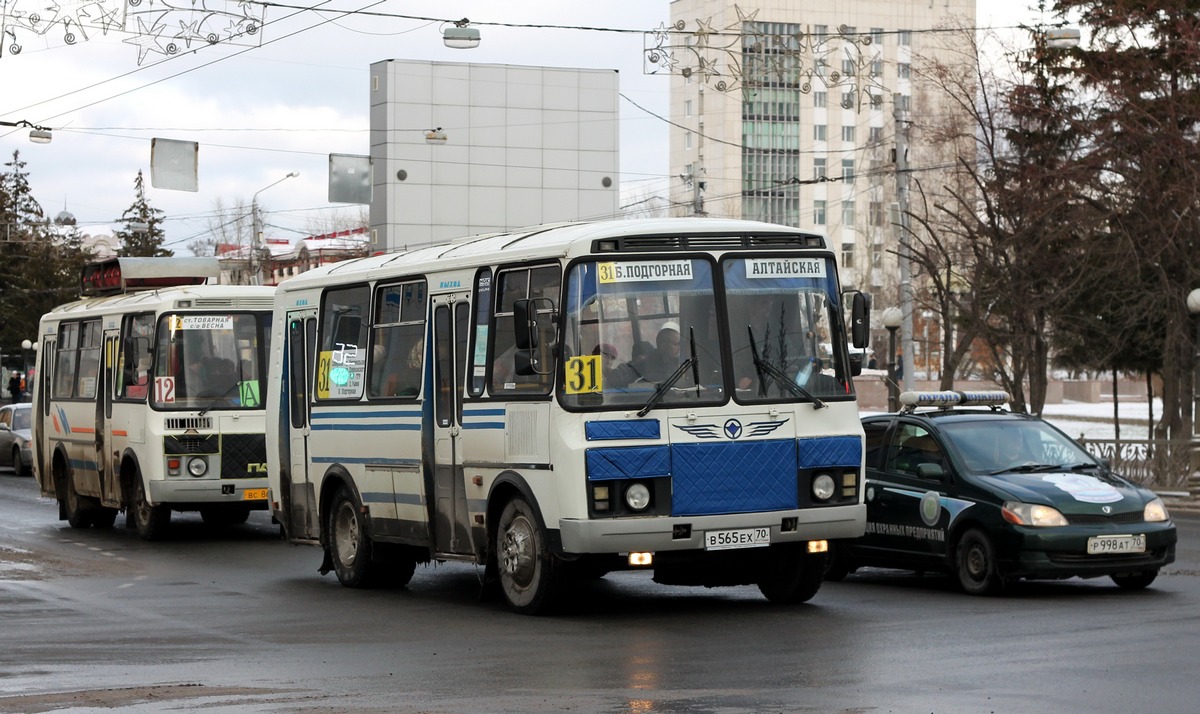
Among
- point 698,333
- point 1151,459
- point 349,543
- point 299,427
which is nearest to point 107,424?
point 299,427

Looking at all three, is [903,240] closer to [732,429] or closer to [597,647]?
[732,429]

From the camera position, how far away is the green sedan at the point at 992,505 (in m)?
14.0

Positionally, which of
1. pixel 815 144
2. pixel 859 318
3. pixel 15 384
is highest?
pixel 815 144

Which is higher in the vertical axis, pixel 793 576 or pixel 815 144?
pixel 815 144

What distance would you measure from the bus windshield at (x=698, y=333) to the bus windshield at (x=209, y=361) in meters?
9.65

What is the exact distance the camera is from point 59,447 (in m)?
25.3

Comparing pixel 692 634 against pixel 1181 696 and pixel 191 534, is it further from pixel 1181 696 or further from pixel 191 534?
pixel 191 534

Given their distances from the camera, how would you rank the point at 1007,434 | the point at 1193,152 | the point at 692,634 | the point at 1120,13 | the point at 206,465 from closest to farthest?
the point at 692,634, the point at 1007,434, the point at 206,465, the point at 1193,152, the point at 1120,13

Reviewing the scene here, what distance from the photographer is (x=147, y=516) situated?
2197 centimetres

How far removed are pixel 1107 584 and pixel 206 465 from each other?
10831 millimetres

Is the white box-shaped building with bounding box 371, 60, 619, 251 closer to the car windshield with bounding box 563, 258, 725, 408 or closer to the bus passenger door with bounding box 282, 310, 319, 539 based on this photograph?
the bus passenger door with bounding box 282, 310, 319, 539

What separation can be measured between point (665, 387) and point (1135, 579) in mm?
4609

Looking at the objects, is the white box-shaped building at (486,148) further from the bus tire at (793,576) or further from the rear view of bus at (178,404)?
the bus tire at (793,576)

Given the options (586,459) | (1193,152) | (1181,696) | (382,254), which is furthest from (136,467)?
(1193,152)
